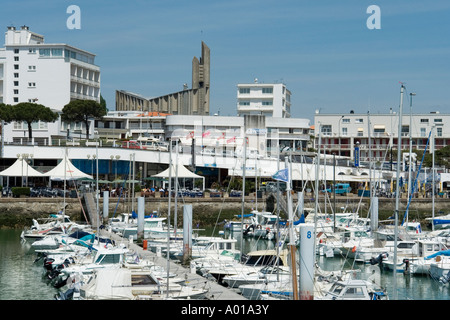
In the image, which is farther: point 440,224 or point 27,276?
point 440,224

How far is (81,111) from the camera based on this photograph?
98.1m

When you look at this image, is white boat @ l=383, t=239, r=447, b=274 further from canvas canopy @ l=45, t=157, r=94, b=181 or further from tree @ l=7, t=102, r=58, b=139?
tree @ l=7, t=102, r=58, b=139

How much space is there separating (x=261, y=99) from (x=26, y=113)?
2012 inches

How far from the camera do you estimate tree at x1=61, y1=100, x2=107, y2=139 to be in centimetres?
9756

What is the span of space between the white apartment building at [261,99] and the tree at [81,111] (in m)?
38.0

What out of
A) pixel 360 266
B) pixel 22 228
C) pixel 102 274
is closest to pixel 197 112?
pixel 22 228

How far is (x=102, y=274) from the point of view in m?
32.6

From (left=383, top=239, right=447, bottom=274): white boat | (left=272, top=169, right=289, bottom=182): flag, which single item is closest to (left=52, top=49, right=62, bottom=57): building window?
(left=383, top=239, right=447, bottom=274): white boat

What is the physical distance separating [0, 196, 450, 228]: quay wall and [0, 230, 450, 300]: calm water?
10916mm

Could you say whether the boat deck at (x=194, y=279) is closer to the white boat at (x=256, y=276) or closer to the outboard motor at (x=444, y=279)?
the white boat at (x=256, y=276)

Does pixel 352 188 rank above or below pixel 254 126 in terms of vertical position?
below

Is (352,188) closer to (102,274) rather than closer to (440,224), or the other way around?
(440,224)
